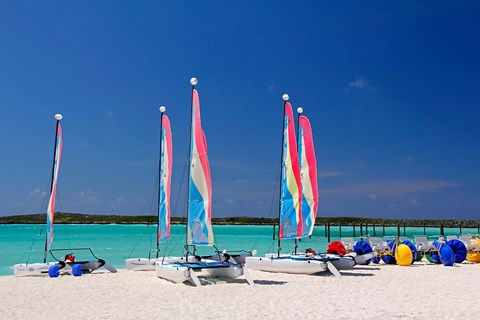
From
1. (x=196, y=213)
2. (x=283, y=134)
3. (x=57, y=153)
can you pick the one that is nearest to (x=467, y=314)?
(x=196, y=213)

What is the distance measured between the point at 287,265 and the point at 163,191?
Answer: 5.14 meters

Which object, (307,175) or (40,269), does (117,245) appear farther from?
(307,175)

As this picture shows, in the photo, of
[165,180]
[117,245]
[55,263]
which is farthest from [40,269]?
[117,245]

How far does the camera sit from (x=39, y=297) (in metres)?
12.0

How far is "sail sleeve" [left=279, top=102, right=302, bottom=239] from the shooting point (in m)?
16.5

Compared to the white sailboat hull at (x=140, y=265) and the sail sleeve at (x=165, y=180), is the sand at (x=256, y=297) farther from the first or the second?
the sail sleeve at (x=165, y=180)

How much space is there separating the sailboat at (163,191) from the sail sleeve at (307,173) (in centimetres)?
484

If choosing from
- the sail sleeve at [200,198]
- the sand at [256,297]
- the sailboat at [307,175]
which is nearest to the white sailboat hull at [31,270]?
the sand at [256,297]

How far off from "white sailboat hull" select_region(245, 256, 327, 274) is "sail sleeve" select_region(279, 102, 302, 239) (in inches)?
32.4

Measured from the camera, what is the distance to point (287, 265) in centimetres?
1623

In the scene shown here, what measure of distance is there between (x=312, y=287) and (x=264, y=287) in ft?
4.34

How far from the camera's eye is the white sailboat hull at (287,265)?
15.6m

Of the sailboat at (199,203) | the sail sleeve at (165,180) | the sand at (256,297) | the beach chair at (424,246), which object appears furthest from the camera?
the beach chair at (424,246)

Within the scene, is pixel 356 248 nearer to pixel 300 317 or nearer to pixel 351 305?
pixel 351 305
